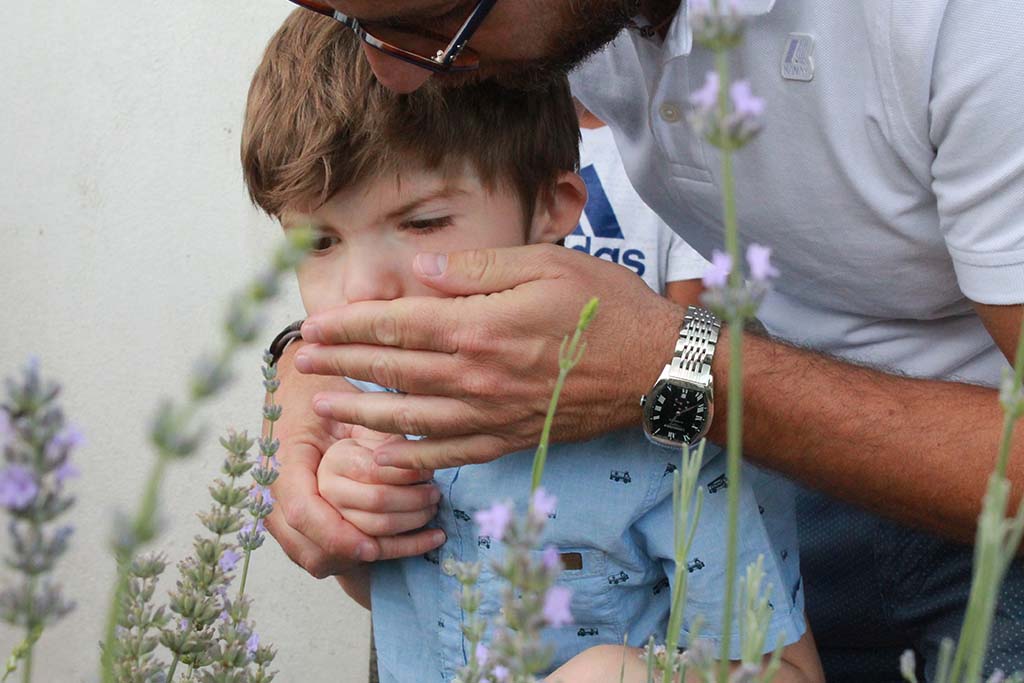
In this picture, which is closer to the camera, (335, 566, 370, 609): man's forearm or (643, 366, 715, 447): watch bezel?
(643, 366, 715, 447): watch bezel

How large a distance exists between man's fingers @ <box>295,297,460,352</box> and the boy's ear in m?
0.31

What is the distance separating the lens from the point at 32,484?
13.2 inches

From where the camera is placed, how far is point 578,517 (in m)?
1.49

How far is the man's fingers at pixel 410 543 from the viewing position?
156 cm

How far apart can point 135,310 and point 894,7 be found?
7.25 ft

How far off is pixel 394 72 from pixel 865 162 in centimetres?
62

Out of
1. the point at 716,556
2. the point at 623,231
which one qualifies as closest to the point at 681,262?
the point at 623,231

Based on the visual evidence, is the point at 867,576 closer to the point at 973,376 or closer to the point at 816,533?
the point at 816,533

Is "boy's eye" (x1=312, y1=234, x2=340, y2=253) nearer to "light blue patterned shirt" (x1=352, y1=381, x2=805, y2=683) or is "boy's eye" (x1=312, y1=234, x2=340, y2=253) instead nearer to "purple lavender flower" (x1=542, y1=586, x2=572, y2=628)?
"light blue patterned shirt" (x1=352, y1=381, x2=805, y2=683)

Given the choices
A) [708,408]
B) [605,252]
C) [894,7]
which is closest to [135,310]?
[605,252]

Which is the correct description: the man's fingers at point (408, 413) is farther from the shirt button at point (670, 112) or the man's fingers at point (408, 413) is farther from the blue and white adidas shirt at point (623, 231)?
the blue and white adidas shirt at point (623, 231)

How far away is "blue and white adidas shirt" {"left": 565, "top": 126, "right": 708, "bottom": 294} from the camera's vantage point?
8.10 feet

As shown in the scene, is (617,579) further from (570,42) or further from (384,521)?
(570,42)

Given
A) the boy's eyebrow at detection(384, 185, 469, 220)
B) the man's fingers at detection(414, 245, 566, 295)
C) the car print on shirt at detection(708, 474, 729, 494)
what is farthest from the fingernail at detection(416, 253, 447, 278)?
the car print on shirt at detection(708, 474, 729, 494)
